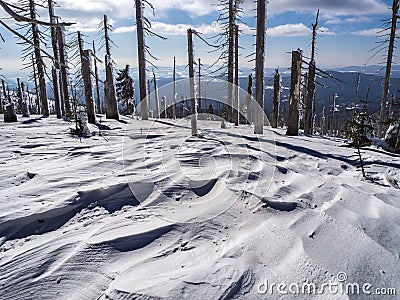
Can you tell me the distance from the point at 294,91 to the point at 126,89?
2466cm

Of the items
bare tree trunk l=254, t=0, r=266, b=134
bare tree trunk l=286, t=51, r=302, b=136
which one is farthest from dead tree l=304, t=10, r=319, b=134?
bare tree trunk l=254, t=0, r=266, b=134

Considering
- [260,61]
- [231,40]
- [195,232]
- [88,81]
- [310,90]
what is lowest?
[195,232]

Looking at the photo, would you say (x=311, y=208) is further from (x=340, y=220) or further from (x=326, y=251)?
(x=326, y=251)

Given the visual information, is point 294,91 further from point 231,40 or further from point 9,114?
point 9,114

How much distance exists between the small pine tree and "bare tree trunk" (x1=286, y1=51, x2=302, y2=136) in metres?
23.7

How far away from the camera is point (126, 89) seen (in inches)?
1188

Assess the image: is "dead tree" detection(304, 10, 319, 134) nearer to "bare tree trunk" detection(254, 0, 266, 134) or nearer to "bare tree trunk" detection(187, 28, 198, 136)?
"bare tree trunk" detection(254, 0, 266, 134)

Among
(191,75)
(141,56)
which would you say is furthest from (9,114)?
(191,75)

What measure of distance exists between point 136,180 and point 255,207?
5.68ft

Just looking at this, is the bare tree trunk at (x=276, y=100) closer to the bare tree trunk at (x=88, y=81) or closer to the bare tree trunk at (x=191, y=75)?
the bare tree trunk at (x=191, y=75)

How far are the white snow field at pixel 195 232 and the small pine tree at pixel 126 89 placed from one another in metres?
27.7

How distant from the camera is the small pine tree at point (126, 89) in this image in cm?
2995

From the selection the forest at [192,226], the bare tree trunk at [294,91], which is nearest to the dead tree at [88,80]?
the forest at [192,226]

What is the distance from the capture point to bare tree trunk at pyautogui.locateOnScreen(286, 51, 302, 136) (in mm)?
9992
